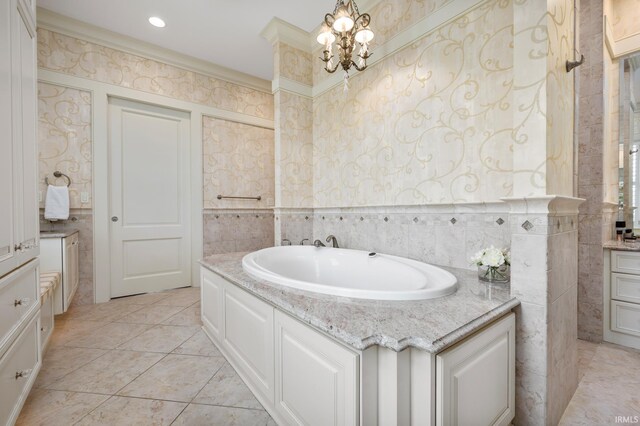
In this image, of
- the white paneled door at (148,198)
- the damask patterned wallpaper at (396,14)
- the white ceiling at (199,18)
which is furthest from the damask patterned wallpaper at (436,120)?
the white paneled door at (148,198)

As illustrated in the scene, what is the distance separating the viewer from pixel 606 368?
1.64 metres

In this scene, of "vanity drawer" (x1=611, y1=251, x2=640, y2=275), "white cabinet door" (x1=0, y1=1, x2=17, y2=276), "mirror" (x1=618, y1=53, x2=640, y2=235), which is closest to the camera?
"white cabinet door" (x1=0, y1=1, x2=17, y2=276)

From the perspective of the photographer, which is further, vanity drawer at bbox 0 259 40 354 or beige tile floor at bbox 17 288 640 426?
beige tile floor at bbox 17 288 640 426

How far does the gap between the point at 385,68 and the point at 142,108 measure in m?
2.58

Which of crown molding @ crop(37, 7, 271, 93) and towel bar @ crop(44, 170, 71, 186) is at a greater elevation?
crown molding @ crop(37, 7, 271, 93)

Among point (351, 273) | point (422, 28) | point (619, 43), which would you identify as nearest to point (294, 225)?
point (351, 273)

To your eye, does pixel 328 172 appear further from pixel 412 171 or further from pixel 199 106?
pixel 199 106

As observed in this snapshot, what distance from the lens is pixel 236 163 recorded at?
3.58 m

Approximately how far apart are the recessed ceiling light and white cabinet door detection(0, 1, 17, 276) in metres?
1.82

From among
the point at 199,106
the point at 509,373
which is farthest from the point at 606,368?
the point at 199,106

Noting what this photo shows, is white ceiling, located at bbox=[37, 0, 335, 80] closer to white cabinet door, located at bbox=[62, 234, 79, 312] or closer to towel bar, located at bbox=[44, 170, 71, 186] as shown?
towel bar, located at bbox=[44, 170, 71, 186]

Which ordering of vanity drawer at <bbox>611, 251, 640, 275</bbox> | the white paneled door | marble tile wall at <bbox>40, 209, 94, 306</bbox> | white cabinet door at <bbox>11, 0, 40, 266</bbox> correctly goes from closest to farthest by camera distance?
white cabinet door at <bbox>11, 0, 40, 266</bbox>, vanity drawer at <bbox>611, 251, 640, 275</bbox>, marble tile wall at <bbox>40, 209, 94, 306</bbox>, the white paneled door

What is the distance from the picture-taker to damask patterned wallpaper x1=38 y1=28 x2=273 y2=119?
2.55 metres

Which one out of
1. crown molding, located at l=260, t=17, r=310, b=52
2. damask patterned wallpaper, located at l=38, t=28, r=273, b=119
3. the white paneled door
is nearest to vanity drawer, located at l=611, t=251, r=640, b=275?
crown molding, located at l=260, t=17, r=310, b=52
